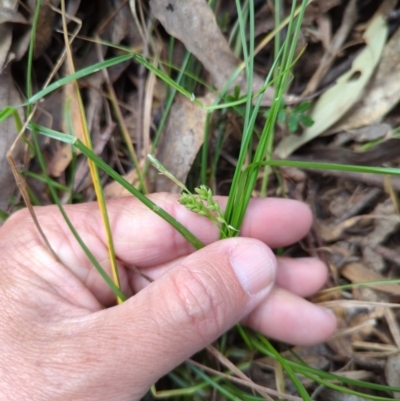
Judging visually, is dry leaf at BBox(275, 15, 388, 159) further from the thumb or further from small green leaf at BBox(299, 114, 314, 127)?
the thumb

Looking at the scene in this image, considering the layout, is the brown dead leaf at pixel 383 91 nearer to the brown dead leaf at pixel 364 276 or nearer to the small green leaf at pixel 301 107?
the small green leaf at pixel 301 107

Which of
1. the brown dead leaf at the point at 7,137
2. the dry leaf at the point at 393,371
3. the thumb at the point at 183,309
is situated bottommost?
the dry leaf at the point at 393,371

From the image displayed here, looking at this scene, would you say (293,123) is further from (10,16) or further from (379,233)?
(10,16)

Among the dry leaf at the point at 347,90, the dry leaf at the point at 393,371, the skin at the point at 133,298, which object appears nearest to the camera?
the skin at the point at 133,298

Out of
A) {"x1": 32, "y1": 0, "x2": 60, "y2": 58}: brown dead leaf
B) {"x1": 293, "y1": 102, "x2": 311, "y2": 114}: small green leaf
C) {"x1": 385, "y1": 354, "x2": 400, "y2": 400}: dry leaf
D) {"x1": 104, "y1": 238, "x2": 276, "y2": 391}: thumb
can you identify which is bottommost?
{"x1": 385, "y1": 354, "x2": 400, "y2": 400}: dry leaf

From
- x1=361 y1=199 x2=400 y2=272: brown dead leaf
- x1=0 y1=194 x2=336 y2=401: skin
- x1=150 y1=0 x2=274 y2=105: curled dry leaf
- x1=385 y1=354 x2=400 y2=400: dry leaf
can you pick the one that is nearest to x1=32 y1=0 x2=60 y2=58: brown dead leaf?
x1=150 y1=0 x2=274 y2=105: curled dry leaf

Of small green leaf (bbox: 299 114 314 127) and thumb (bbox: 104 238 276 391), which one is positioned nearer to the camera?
thumb (bbox: 104 238 276 391)

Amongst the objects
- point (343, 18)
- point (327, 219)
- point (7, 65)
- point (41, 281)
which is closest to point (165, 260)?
point (41, 281)

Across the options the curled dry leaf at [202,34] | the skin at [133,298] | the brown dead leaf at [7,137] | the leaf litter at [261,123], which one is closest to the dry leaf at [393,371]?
the leaf litter at [261,123]
